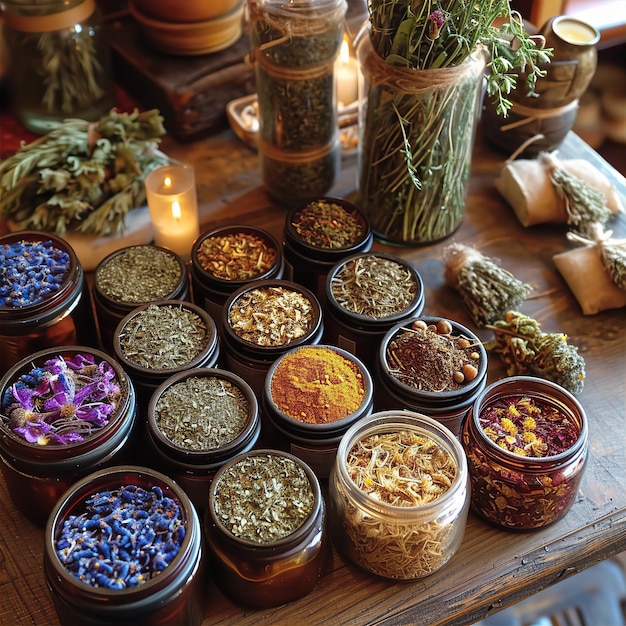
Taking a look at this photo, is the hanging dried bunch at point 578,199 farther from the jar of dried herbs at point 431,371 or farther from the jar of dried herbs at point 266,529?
the jar of dried herbs at point 266,529

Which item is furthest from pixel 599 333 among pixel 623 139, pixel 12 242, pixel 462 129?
pixel 623 139

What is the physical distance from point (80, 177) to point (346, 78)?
0.61m

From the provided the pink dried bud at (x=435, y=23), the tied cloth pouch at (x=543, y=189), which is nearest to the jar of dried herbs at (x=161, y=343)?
the pink dried bud at (x=435, y=23)

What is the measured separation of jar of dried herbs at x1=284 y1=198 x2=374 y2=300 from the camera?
130cm

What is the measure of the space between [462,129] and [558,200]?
268 millimetres

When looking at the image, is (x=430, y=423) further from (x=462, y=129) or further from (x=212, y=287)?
(x=462, y=129)

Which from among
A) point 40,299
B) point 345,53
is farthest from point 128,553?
point 345,53

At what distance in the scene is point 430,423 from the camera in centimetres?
103

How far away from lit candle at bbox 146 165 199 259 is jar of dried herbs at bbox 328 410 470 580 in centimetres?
56

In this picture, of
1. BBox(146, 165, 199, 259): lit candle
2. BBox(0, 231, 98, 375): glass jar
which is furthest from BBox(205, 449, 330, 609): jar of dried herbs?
BBox(146, 165, 199, 259): lit candle

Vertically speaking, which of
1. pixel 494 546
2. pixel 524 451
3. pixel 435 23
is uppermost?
pixel 435 23

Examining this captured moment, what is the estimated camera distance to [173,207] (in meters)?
1.38

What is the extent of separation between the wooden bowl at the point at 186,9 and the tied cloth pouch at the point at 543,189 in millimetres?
670

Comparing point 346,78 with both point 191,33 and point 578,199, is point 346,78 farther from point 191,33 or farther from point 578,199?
point 578,199
